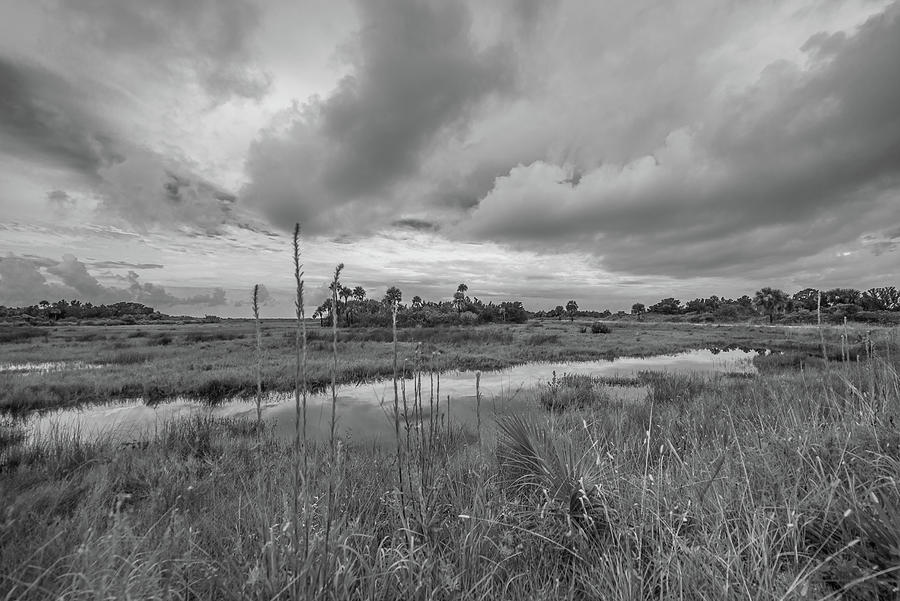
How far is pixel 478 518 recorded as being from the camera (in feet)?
9.92

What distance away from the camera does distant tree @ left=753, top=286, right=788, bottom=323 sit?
10694 centimetres

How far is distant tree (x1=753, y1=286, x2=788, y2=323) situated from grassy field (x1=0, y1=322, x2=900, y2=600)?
12900 cm

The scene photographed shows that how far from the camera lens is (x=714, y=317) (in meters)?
109

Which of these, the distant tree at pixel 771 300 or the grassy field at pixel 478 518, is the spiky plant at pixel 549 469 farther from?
the distant tree at pixel 771 300

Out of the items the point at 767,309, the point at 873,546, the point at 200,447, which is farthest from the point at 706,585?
the point at 767,309

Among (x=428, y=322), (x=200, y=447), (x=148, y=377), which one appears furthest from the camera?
(x=428, y=322)

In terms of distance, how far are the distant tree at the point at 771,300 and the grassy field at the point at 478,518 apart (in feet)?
423

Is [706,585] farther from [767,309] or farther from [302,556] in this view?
[767,309]

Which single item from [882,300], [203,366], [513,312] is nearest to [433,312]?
[513,312]

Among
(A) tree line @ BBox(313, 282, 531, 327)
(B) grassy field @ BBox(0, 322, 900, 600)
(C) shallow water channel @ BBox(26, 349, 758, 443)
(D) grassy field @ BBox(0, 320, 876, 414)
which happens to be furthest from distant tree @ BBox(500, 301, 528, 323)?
(B) grassy field @ BBox(0, 322, 900, 600)

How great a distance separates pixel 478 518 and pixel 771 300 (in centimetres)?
13929

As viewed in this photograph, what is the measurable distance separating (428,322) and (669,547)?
229 feet

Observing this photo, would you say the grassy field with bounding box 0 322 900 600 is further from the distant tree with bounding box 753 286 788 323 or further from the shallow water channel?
the distant tree with bounding box 753 286 788 323

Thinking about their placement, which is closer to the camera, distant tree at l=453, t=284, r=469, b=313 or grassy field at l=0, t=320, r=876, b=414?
grassy field at l=0, t=320, r=876, b=414
